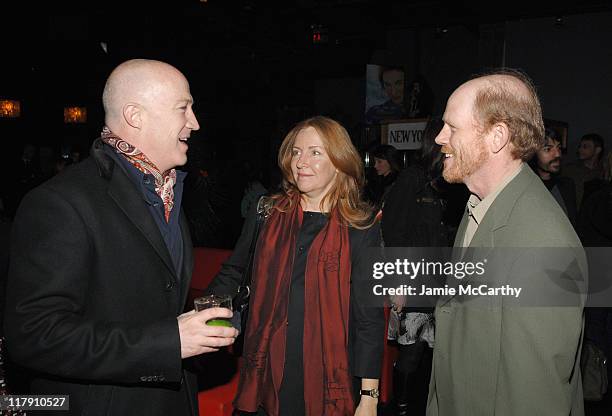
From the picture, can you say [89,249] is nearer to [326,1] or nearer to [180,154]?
[180,154]

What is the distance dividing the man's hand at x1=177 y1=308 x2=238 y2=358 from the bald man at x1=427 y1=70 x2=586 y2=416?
2.68ft

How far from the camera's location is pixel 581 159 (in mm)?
6043

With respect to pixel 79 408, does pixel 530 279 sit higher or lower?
higher

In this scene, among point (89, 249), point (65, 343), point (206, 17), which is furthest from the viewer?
point (206, 17)

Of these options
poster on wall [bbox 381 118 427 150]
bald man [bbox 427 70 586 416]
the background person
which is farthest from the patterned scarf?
poster on wall [bbox 381 118 427 150]

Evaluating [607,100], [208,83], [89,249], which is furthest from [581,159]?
[208,83]

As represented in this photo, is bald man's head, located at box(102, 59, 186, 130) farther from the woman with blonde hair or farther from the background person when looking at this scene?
the background person

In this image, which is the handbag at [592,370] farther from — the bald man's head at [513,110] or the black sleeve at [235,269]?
the black sleeve at [235,269]

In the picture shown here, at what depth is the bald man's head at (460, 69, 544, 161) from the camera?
5.57 ft

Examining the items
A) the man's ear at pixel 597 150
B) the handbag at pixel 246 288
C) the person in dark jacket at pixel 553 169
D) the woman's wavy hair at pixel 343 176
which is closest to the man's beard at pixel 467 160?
the woman's wavy hair at pixel 343 176

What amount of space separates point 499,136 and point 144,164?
4.14 feet

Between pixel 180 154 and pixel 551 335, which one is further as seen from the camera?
pixel 180 154

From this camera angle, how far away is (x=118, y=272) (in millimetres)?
1460

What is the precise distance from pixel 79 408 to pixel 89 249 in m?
0.49
